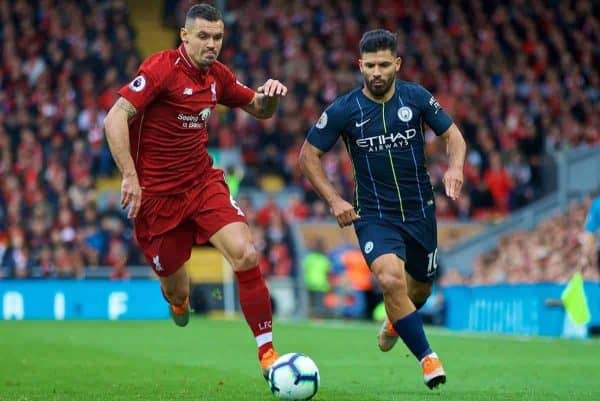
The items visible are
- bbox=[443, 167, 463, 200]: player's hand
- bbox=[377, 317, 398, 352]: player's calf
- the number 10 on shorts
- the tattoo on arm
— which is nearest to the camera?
bbox=[443, 167, 463, 200]: player's hand

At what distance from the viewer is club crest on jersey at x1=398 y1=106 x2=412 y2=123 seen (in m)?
9.80

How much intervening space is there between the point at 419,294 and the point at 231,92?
2164mm

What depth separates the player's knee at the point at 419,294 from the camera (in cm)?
1067

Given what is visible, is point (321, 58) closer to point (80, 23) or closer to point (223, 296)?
point (80, 23)

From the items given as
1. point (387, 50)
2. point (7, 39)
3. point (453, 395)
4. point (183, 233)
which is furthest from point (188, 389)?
point (7, 39)

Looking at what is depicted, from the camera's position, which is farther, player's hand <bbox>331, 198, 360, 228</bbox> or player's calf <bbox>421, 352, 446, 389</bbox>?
player's hand <bbox>331, 198, 360, 228</bbox>

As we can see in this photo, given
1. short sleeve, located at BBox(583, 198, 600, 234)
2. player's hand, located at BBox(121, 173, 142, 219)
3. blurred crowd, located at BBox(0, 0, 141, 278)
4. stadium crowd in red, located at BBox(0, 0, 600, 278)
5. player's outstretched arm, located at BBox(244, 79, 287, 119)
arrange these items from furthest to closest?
stadium crowd in red, located at BBox(0, 0, 600, 278), blurred crowd, located at BBox(0, 0, 141, 278), short sleeve, located at BBox(583, 198, 600, 234), player's outstretched arm, located at BBox(244, 79, 287, 119), player's hand, located at BBox(121, 173, 142, 219)

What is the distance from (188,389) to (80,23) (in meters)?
23.3

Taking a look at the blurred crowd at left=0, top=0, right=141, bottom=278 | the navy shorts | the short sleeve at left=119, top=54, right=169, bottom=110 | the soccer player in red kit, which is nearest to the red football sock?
the soccer player in red kit

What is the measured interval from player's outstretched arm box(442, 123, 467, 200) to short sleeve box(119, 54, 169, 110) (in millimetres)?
2056

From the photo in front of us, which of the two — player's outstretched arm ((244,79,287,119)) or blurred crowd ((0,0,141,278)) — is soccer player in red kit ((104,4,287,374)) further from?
Result: blurred crowd ((0,0,141,278))

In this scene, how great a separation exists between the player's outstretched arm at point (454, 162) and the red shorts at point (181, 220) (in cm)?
148

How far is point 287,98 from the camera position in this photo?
31.3 meters

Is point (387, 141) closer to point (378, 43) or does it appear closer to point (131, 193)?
point (378, 43)
